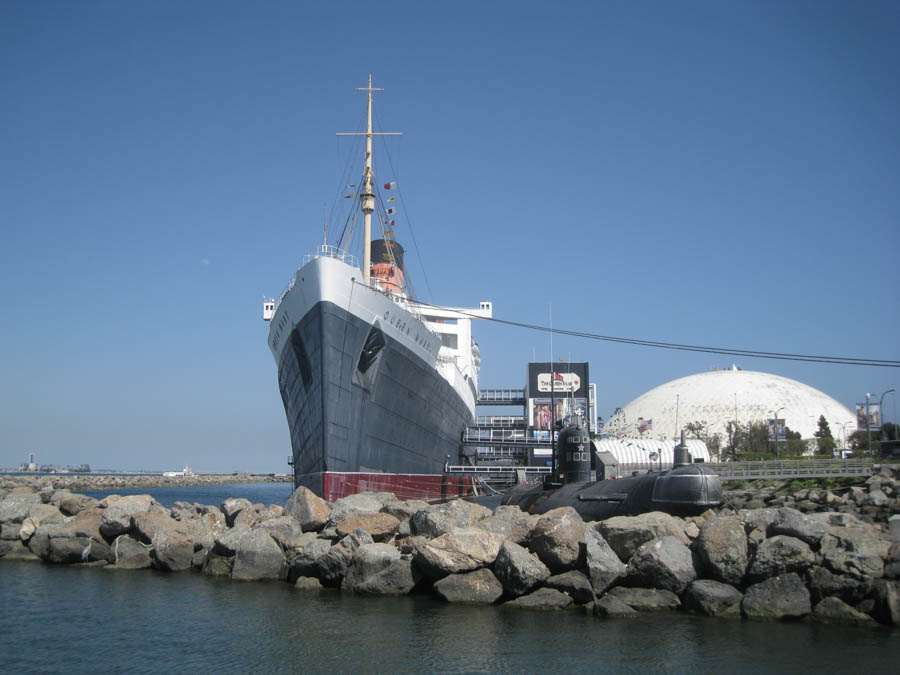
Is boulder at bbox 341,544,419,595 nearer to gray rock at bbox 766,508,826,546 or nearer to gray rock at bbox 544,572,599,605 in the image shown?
gray rock at bbox 544,572,599,605

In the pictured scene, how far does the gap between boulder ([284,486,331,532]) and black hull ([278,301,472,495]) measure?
7590 mm

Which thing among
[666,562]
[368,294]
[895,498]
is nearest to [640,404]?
[895,498]

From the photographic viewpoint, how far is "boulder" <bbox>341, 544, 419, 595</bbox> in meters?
17.1

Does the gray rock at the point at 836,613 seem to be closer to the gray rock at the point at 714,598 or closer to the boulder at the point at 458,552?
the gray rock at the point at 714,598

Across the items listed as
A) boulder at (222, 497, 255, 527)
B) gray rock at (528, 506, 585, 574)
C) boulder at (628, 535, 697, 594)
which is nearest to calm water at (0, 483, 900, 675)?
boulder at (628, 535, 697, 594)

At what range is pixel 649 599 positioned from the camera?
15156 millimetres

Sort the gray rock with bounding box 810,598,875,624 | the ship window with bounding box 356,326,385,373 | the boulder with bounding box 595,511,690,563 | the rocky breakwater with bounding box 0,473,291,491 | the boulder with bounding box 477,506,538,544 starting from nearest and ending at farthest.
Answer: the gray rock with bounding box 810,598,875,624, the boulder with bounding box 595,511,690,563, the boulder with bounding box 477,506,538,544, the ship window with bounding box 356,326,385,373, the rocky breakwater with bounding box 0,473,291,491

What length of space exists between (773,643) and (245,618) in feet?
33.6

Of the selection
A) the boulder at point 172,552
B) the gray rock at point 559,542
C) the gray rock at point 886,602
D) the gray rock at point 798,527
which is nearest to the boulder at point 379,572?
the gray rock at point 559,542

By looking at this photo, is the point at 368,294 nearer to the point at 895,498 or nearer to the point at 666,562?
the point at 666,562

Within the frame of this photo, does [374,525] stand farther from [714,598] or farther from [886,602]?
[886,602]

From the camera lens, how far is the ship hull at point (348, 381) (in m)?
29.5

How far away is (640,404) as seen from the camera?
438 feet

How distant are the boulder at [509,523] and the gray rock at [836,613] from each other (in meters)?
6.77
